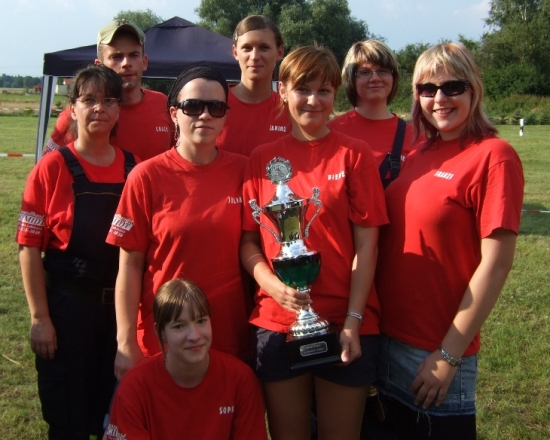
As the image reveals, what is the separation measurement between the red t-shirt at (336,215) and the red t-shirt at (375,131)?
71 centimetres

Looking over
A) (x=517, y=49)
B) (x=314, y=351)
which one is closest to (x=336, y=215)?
(x=314, y=351)

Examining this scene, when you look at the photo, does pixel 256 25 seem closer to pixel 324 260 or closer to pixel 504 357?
pixel 324 260

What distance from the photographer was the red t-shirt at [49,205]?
290 centimetres

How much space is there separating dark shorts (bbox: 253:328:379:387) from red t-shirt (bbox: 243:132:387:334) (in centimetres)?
4

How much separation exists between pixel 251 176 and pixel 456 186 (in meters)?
0.82

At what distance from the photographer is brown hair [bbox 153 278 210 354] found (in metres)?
2.50

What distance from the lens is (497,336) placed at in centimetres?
521

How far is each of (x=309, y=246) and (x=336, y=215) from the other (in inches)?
6.3

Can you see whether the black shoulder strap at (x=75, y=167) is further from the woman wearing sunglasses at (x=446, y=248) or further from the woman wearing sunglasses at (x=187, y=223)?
the woman wearing sunglasses at (x=446, y=248)

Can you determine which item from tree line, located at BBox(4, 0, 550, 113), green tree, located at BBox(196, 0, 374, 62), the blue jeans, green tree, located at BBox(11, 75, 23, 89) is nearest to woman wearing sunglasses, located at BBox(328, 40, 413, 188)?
the blue jeans

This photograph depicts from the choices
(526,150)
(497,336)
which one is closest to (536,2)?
(526,150)

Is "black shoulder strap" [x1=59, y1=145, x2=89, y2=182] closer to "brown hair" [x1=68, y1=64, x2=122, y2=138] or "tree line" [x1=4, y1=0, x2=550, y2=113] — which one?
"brown hair" [x1=68, y1=64, x2=122, y2=138]

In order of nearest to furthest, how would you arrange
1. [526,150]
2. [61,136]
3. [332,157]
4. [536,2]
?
[332,157] < [61,136] < [526,150] < [536,2]

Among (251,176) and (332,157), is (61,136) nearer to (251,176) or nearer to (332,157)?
(251,176)
